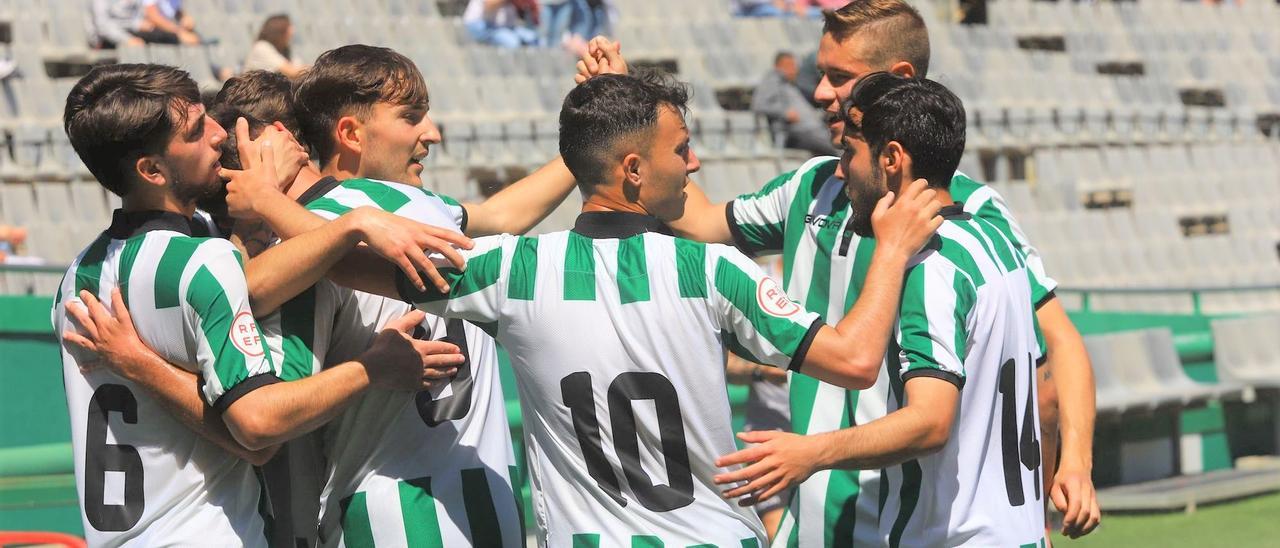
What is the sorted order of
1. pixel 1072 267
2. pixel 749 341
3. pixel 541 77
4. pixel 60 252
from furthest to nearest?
pixel 1072 267
pixel 541 77
pixel 60 252
pixel 749 341

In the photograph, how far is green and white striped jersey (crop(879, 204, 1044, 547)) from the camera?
299cm

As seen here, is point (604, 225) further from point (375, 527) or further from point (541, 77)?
point (541, 77)

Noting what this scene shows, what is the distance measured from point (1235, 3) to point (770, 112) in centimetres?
1024

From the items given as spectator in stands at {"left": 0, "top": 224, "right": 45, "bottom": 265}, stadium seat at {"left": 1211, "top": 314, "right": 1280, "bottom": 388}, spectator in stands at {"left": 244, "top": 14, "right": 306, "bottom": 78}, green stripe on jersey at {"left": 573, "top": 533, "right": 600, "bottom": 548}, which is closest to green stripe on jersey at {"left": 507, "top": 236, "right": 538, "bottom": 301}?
green stripe on jersey at {"left": 573, "top": 533, "right": 600, "bottom": 548}

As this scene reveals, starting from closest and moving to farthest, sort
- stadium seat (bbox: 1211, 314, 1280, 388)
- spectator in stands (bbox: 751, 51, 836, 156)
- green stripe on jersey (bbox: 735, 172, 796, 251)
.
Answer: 1. green stripe on jersey (bbox: 735, 172, 796, 251)
2. stadium seat (bbox: 1211, 314, 1280, 388)
3. spectator in stands (bbox: 751, 51, 836, 156)

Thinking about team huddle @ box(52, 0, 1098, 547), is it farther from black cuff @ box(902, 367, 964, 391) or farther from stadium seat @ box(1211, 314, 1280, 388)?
stadium seat @ box(1211, 314, 1280, 388)

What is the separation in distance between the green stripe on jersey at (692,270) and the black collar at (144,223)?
3.26ft

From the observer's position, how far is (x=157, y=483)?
2.97 metres

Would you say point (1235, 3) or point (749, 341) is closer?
point (749, 341)

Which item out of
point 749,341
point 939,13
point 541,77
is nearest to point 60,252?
point 541,77

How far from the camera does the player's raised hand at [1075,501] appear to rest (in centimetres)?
329

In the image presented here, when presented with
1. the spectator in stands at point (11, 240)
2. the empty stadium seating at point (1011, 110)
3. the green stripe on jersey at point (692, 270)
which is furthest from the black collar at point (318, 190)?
the empty stadium seating at point (1011, 110)

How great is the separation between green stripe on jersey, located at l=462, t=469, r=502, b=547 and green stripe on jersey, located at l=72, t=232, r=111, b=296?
2.72 ft

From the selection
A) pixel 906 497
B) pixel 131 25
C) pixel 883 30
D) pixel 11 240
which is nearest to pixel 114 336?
pixel 906 497
